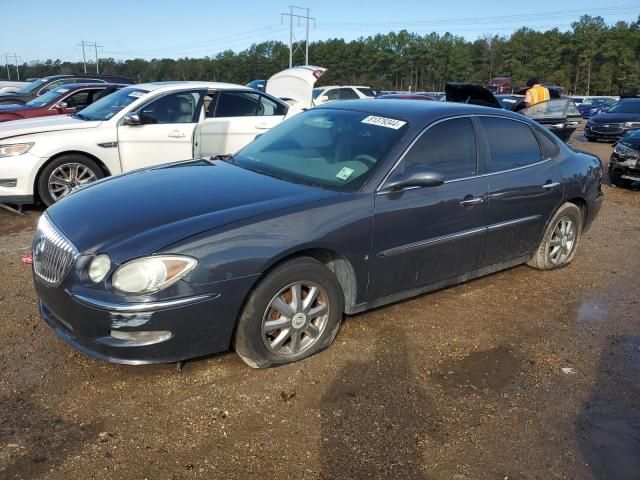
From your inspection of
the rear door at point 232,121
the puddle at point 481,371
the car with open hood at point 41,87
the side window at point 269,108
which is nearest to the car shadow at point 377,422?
the puddle at point 481,371

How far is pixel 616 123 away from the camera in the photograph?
683 inches

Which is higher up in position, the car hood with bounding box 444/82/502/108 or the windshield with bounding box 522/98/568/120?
the car hood with bounding box 444/82/502/108

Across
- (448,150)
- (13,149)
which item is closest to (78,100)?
(13,149)

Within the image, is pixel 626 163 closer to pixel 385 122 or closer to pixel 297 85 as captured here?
pixel 297 85

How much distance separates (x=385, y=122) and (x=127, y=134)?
427cm

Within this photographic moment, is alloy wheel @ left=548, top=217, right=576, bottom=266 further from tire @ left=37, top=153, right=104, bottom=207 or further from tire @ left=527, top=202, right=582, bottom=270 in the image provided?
tire @ left=37, top=153, right=104, bottom=207

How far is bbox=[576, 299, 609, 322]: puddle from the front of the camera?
437 centimetres

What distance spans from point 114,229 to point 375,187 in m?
1.61

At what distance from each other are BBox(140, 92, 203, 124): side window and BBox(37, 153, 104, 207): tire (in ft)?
3.27

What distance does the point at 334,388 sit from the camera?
319 cm

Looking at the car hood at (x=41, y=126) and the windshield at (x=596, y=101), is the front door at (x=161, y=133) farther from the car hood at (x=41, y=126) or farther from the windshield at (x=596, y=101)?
the windshield at (x=596, y=101)

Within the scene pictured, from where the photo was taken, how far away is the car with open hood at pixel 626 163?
31.8 feet

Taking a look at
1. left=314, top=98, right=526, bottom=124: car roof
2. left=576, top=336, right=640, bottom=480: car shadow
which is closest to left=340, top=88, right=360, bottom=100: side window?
left=314, top=98, right=526, bottom=124: car roof

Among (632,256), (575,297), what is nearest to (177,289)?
(575,297)
